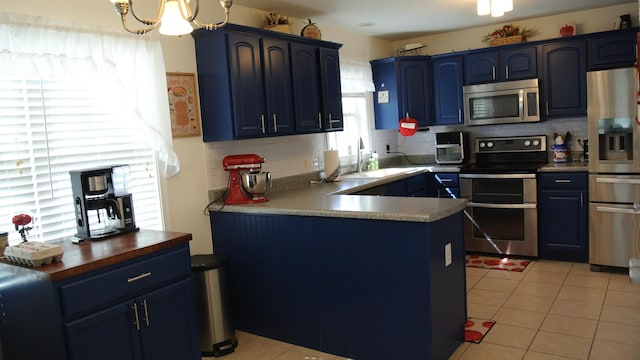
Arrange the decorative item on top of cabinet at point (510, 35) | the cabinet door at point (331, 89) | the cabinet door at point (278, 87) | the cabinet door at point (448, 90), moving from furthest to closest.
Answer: the cabinet door at point (448, 90)
the decorative item on top of cabinet at point (510, 35)
the cabinet door at point (331, 89)
the cabinet door at point (278, 87)

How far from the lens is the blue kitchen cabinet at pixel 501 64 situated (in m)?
5.21

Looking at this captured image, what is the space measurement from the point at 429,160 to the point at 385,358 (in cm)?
356

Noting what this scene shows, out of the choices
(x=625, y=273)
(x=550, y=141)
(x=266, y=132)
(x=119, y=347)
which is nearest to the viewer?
(x=119, y=347)

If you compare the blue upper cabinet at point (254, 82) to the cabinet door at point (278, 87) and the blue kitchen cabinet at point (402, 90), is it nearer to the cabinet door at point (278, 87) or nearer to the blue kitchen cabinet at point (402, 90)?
the cabinet door at point (278, 87)

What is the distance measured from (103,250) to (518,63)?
445cm

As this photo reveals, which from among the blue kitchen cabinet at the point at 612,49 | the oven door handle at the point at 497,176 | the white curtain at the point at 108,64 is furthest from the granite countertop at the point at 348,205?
the blue kitchen cabinet at the point at 612,49

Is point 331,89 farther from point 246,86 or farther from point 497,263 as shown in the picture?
point 497,263

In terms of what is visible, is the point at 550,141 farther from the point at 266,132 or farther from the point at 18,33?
the point at 18,33

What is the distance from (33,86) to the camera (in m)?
2.80

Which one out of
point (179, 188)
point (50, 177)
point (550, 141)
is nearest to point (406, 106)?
point (550, 141)

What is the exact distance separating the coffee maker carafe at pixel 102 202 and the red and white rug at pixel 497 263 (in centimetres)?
335

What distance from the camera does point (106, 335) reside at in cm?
244

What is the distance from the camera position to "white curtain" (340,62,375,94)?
529 cm

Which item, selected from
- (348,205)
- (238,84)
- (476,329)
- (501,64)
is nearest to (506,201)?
(501,64)
